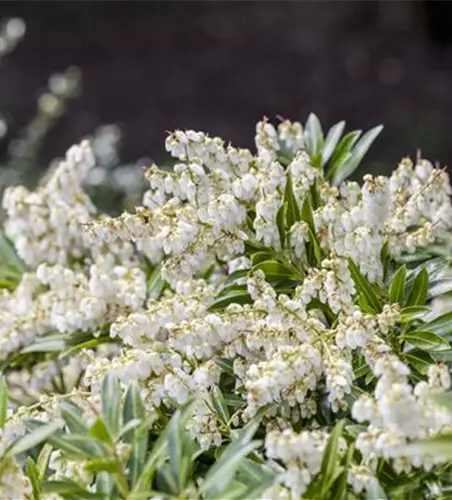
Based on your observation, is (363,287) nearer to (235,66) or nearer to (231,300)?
(231,300)

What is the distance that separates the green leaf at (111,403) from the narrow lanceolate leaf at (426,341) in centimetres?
41

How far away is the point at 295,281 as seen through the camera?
1579mm

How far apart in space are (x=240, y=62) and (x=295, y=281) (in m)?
5.91

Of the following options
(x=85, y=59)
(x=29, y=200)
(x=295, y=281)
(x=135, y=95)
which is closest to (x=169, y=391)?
(x=295, y=281)

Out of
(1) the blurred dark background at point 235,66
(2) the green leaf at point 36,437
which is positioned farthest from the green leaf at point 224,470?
(1) the blurred dark background at point 235,66

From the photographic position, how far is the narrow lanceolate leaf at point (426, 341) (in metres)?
1.36

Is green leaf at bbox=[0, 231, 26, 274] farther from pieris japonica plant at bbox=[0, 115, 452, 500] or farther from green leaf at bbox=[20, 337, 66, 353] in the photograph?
green leaf at bbox=[20, 337, 66, 353]

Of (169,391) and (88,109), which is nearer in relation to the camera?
(169,391)

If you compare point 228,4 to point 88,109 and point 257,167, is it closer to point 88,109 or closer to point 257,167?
point 88,109

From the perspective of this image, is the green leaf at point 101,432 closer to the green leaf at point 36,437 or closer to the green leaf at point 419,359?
the green leaf at point 36,437

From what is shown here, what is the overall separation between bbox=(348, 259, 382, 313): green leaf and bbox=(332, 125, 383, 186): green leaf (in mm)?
325

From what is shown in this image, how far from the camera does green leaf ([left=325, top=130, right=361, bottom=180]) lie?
69.5 inches

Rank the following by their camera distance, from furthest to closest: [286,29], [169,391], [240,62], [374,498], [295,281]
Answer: [286,29], [240,62], [295,281], [169,391], [374,498]

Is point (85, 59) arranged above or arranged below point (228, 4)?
below
